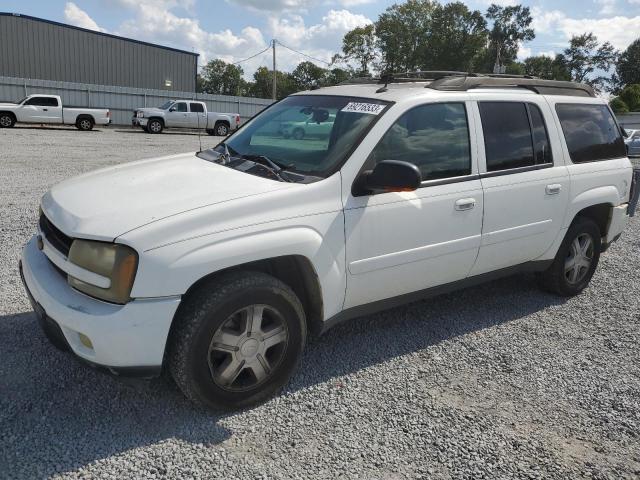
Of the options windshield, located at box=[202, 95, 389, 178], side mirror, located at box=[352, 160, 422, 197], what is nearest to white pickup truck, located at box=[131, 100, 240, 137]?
windshield, located at box=[202, 95, 389, 178]

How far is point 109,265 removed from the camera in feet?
8.22

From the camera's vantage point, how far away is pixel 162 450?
2.60 m

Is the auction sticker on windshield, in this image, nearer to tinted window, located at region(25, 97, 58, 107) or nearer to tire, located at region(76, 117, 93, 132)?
tinted window, located at region(25, 97, 58, 107)

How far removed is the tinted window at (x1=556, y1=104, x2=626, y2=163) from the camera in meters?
4.46

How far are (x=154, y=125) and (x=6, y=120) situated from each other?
631cm

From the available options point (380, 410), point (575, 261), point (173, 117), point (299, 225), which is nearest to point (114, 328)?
point (299, 225)

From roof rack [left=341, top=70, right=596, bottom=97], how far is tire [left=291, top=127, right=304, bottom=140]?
0.61m

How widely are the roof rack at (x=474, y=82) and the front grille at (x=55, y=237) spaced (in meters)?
Answer: 2.22

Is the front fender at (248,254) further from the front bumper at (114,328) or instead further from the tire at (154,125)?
the tire at (154,125)

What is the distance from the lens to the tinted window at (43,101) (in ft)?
75.5

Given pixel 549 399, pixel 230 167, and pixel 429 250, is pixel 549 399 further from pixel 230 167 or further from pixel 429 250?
pixel 230 167

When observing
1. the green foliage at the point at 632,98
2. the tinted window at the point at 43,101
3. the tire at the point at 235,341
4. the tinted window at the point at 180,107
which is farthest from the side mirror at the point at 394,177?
the green foliage at the point at 632,98

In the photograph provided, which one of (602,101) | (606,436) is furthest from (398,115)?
(602,101)

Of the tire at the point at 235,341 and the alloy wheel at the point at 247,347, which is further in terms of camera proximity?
the alloy wheel at the point at 247,347
